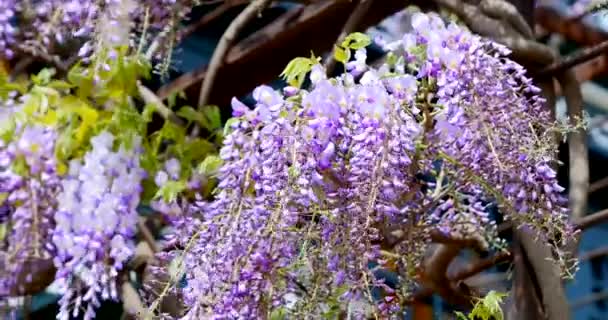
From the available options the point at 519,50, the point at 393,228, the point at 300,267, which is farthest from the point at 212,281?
the point at 519,50

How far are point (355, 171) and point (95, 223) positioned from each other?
585 mm

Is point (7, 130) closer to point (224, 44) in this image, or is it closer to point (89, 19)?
point (89, 19)

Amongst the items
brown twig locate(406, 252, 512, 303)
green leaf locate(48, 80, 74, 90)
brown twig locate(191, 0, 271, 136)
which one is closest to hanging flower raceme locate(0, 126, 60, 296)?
green leaf locate(48, 80, 74, 90)

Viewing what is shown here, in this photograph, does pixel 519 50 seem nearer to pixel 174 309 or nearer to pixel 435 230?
pixel 435 230

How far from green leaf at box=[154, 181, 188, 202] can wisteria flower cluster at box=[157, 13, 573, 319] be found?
0.40 m

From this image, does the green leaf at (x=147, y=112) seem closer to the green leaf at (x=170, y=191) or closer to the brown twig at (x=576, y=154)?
the green leaf at (x=170, y=191)

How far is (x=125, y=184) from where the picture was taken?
2006mm

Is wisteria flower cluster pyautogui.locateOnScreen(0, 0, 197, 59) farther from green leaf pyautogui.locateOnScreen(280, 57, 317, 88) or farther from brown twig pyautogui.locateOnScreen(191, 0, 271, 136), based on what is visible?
green leaf pyautogui.locateOnScreen(280, 57, 317, 88)

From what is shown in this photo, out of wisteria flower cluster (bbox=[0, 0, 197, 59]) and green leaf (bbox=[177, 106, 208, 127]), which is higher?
wisteria flower cluster (bbox=[0, 0, 197, 59])

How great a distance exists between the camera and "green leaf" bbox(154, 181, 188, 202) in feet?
6.68

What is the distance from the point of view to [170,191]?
204cm

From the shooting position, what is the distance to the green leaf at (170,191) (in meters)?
2.04

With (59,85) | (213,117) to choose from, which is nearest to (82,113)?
(59,85)

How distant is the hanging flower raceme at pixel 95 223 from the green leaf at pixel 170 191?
0.05 metres
